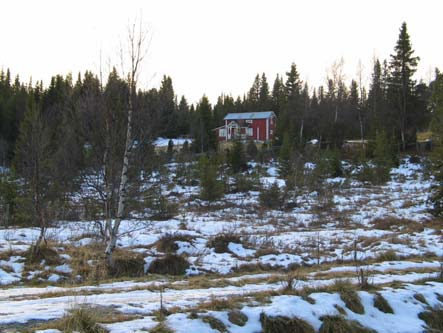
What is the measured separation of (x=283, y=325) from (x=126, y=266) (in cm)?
659

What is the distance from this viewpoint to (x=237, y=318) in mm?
5777

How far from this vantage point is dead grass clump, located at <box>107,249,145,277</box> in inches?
433

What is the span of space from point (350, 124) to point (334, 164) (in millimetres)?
16446

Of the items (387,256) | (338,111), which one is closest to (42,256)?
(387,256)

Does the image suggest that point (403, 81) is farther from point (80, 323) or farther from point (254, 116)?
point (80, 323)

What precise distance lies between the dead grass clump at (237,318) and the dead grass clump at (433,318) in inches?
119

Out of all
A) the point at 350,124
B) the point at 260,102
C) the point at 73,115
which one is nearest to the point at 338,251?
the point at 73,115

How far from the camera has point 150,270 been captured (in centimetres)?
1162

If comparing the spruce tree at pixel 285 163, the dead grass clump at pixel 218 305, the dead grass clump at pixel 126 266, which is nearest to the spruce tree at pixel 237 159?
the spruce tree at pixel 285 163

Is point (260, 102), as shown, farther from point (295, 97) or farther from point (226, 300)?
point (226, 300)

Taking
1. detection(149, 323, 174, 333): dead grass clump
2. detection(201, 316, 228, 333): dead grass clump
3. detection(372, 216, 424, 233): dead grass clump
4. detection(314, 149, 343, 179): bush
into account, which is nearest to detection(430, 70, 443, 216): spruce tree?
detection(372, 216, 424, 233): dead grass clump

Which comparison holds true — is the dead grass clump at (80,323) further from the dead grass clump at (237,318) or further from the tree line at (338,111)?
Answer: the tree line at (338,111)

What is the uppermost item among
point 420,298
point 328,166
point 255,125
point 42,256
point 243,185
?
point 255,125

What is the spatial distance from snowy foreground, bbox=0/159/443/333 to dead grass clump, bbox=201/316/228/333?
2cm
